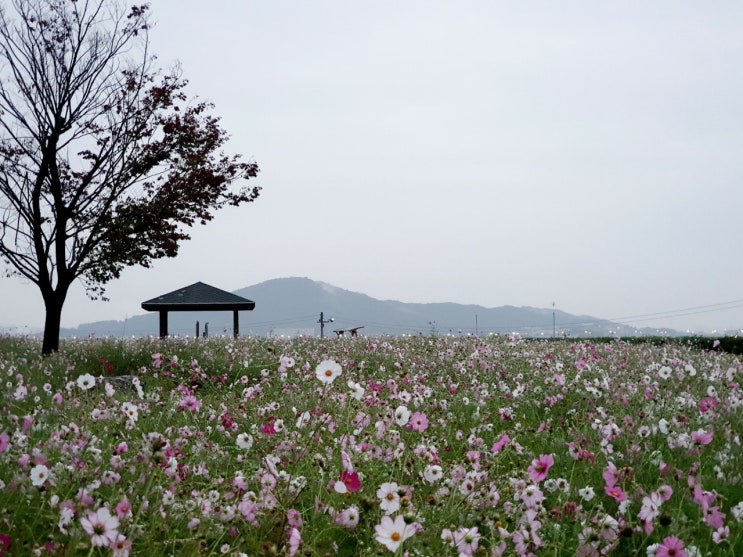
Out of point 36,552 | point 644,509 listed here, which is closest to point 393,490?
Result: point 644,509

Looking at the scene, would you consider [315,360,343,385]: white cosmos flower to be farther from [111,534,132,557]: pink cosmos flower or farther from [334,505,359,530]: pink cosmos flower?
[111,534,132,557]: pink cosmos flower

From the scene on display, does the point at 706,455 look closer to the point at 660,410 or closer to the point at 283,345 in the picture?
Answer: the point at 660,410

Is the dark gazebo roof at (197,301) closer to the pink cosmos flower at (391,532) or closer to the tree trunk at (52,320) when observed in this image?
the tree trunk at (52,320)

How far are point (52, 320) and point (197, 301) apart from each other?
566cm

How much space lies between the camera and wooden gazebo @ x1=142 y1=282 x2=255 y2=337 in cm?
2108

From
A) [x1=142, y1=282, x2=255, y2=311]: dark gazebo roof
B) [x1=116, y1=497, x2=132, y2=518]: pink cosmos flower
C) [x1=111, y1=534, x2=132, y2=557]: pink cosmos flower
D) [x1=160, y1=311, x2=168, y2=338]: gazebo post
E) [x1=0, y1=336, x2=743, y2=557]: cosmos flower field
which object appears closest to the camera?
[x1=111, y1=534, x2=132, y2=557]: pink cosmos flower

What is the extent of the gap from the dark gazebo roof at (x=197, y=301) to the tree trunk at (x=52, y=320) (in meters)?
4.57

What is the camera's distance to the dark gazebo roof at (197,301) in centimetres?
2106

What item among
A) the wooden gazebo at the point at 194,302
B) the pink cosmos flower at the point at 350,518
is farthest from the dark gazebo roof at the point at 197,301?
the pink cosmos flower at the point at 350,518

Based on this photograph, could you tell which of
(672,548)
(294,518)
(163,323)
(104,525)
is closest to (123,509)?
(104,525)

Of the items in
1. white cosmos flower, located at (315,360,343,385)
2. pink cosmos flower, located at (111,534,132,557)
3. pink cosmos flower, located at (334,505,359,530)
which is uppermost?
white cosmos flower, located at (315,360,343,385)

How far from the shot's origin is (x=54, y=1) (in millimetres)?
16891

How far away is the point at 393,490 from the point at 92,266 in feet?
48.8

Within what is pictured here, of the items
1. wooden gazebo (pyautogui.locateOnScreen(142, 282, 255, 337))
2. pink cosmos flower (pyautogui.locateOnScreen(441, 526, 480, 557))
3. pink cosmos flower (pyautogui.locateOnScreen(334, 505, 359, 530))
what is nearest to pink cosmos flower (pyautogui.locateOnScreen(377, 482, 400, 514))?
pink cosmos flower (pyautogui.locateOnScreen(441, 526, 480, 557))
